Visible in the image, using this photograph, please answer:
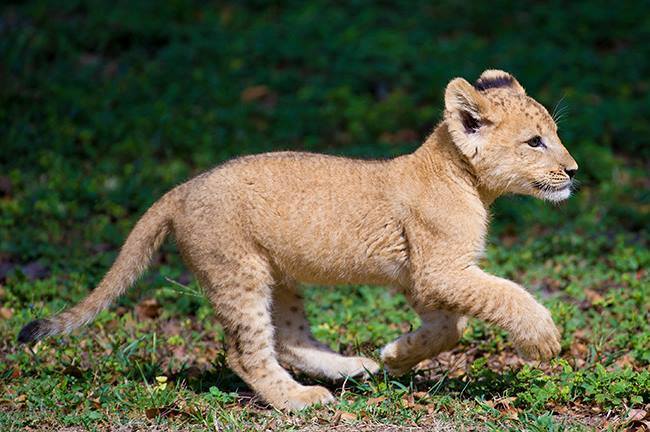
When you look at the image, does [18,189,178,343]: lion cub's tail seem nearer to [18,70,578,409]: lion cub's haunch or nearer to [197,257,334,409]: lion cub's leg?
[18,70,578,409]: lion cub's haunch

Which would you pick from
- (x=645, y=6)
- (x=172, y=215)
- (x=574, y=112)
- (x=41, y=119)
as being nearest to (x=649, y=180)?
(x=574, y=112)

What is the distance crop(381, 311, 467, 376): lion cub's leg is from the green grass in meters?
0.19

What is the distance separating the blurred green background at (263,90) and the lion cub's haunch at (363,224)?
2912 mm

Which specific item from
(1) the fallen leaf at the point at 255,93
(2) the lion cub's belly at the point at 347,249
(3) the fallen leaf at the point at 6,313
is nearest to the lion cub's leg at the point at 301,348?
(2) the lion cub's belly at the point at 347,249

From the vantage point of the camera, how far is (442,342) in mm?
6418

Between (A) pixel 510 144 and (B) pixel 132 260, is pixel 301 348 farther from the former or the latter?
(A) pixel 510 144

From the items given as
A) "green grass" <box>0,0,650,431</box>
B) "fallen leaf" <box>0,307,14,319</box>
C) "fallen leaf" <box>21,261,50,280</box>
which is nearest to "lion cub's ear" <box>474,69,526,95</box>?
"green grass" <box>0,0,650,431</box>

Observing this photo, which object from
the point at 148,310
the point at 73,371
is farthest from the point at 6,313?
the point at 73,371

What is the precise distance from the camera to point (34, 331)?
6.19m

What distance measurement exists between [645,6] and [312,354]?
9754 millimetres

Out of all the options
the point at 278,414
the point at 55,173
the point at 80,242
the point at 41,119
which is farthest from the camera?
the point at 41,119

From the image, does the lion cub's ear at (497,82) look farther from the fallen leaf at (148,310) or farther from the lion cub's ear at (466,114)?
the fallen leaf at (148,310)

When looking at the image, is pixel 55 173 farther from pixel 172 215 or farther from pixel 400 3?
pixel 400 3

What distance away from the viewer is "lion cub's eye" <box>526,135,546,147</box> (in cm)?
630
